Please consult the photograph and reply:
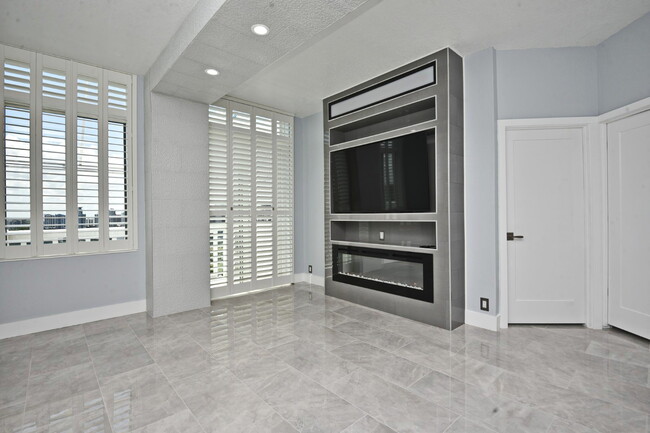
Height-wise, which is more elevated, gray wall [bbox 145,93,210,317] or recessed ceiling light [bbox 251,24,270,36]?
recessed ceiling light [bbox 251,24,270,36]

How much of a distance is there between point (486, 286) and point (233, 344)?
2515 mm

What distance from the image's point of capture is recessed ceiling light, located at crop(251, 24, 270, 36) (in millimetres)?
2287

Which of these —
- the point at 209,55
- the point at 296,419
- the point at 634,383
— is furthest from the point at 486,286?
the point at 209,55

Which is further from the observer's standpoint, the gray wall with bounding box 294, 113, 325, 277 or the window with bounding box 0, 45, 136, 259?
the gray wall with bounding box 294, 113, 325, 277

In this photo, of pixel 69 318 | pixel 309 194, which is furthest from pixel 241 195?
pixel 69 318

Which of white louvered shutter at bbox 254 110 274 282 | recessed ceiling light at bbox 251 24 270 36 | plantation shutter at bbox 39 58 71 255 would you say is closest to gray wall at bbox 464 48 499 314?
recessed ceiling light at bbox 251 24 270 36

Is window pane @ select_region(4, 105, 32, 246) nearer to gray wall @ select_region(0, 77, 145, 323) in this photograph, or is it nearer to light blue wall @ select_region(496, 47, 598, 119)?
gray wall @ select_region(0, 77, 145, 323)

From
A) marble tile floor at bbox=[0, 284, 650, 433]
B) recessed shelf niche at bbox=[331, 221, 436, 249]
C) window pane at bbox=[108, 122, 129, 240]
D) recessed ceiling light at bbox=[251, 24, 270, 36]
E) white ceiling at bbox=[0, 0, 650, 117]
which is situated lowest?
marble tile floor at bbox=[0, 284, 650, 433]

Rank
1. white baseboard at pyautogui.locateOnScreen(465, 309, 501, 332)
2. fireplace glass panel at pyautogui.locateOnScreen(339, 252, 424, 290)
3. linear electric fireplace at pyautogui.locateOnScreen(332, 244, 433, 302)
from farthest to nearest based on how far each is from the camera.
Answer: fireplace glass panel at pyautogui.locateOnScreen(339, 252, 424, 290) < linear electric fireplace at pyautogui.locateOnScreen(332, 244, 433, 302) < white baseboard at pyautogui.locateOnScreen(465, 309, 501, 332)

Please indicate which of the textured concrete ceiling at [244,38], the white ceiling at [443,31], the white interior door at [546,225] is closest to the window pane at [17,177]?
the textured concrete ceiling at [244,38]

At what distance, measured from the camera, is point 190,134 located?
3.85m

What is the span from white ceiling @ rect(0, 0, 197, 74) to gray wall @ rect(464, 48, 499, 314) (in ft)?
8.90

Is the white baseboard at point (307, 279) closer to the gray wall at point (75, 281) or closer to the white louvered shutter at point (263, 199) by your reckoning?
the white louvered shutter at point (263, 199)

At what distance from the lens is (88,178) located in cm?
343
